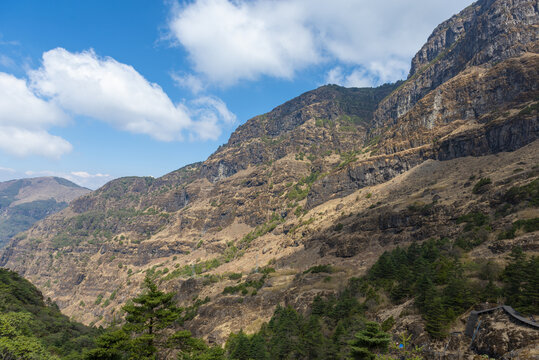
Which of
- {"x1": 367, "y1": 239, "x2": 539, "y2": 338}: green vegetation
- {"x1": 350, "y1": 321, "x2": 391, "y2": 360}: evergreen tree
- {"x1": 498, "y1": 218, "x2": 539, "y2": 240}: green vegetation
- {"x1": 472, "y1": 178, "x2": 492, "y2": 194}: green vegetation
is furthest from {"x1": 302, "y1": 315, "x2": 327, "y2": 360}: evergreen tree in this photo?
{"x1": 472, "y1": 178, "x2": 492, "y2": 194}: green vegetation

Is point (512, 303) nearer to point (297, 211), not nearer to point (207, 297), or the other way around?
point (207, 297)

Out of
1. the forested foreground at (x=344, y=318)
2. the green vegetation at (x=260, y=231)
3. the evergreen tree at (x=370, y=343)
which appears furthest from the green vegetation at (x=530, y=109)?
the green vegetation at (x=260, y=231)

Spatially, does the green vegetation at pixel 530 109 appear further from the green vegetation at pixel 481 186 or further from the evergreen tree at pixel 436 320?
the evergreen tree at pixel 436 320

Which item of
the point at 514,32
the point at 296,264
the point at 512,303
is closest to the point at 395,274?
the point at 512,303

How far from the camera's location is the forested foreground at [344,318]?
21.8m

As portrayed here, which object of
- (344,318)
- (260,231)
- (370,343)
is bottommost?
(344,318)

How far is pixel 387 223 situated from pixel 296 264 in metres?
39.8

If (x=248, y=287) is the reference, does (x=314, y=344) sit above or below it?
above

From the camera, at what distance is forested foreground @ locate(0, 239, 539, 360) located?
2183 cm

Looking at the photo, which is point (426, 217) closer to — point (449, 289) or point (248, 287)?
point (449, 289)

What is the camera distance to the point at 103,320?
16650cm

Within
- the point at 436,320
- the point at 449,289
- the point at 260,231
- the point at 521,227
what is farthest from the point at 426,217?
the point at 260,231

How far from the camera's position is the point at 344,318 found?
55156 millimetres

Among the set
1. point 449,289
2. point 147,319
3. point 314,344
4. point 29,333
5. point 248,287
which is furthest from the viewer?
point 248,287
